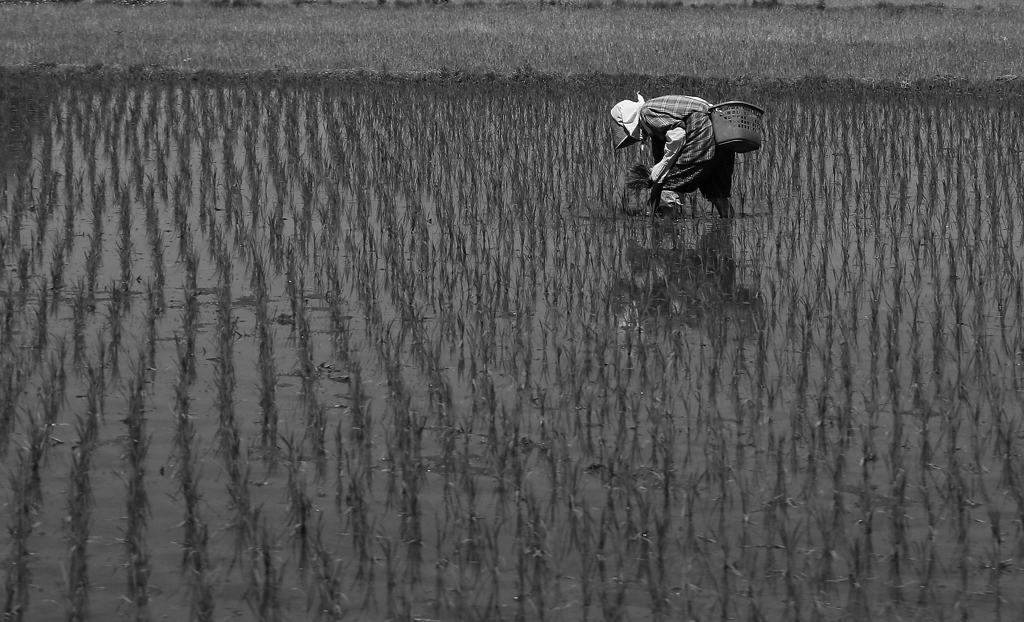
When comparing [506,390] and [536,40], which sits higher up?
[536,40]

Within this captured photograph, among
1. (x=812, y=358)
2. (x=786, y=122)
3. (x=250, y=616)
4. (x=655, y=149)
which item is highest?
(x=786, y=122)

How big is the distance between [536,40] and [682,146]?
8.79 m

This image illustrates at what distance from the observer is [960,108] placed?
1064 cm

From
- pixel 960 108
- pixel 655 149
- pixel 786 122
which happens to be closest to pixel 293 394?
pixel 655 149

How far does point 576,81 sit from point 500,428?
28.6 feet

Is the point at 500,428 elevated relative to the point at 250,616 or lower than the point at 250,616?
elevated

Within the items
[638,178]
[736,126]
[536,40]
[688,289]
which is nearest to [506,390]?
[688,289]

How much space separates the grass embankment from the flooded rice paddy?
5077 mm

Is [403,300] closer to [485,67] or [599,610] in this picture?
[599,610]

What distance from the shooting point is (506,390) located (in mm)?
4520

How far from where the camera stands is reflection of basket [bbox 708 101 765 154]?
6.66 metres

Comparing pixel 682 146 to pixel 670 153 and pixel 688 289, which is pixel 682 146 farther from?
pixel 688 289

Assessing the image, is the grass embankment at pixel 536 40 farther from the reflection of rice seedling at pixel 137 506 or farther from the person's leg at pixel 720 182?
the reflection of rice seedling at pixel 137 506

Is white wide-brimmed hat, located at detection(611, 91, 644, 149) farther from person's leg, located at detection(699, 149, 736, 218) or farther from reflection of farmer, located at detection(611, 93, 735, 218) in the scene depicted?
person's leg, located at detection(699, 149, 736, 218)
